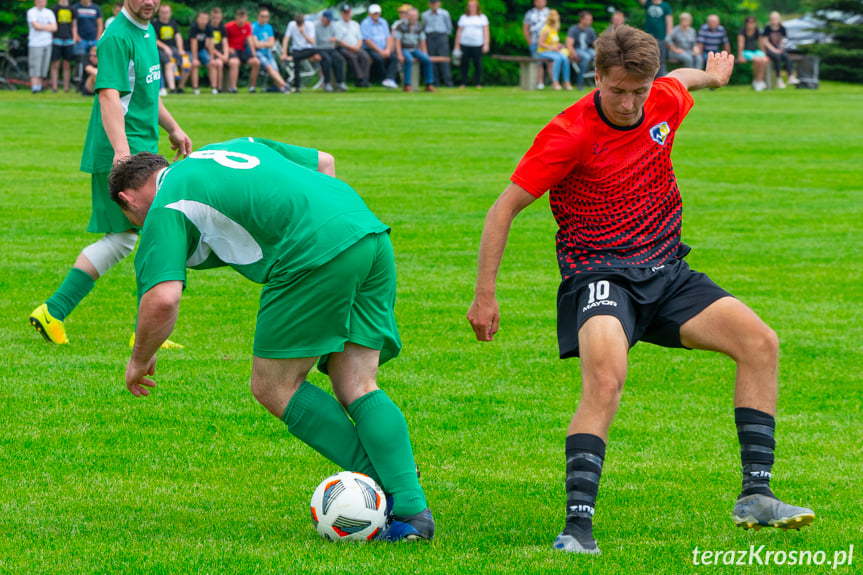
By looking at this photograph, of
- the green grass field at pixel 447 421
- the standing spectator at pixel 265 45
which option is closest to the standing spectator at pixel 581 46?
the standing spectator at pixel 265 45

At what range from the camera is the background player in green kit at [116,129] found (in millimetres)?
7762

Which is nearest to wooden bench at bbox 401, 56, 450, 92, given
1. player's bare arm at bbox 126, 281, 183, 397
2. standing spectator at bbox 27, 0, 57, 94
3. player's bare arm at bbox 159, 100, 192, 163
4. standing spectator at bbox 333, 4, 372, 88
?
standing spectator at bbox 333, 4, 372, 88

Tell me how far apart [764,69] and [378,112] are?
56.9 ft

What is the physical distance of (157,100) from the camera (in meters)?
8.09

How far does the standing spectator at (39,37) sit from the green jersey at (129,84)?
20.3 metres

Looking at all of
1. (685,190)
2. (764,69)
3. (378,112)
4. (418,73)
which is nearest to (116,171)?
(685,190)

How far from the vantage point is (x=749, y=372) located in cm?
479

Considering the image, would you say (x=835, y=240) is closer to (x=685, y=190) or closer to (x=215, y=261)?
(x=685, y=190)

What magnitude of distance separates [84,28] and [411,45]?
27.2 feet

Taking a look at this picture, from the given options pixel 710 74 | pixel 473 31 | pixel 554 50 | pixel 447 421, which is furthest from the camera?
pixel 554 50

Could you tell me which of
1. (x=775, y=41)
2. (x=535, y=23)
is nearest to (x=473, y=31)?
(x=535, y=23)

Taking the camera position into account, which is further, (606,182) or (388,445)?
(606,182)

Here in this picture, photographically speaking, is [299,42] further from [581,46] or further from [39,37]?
[581,46]

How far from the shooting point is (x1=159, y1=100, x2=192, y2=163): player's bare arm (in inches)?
308
